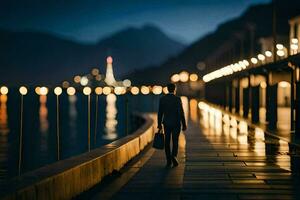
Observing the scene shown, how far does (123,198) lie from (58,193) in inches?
56.0

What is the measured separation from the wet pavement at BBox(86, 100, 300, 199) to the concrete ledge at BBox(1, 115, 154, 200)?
1.24 ft

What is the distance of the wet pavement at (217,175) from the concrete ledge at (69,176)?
379mm

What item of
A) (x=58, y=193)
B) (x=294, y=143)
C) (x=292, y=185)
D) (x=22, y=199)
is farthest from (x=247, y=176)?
(x=294, y=143)

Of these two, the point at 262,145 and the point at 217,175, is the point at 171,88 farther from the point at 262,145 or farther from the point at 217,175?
the point at 262,145

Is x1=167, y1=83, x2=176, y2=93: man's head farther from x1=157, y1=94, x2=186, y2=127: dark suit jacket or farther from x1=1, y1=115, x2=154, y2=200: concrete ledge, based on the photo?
x1=1, y1=115, x2=154, y2=200: concrete ledge

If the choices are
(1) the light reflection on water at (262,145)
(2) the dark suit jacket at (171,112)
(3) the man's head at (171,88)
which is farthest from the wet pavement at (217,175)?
(3) the man's head at (171,88)

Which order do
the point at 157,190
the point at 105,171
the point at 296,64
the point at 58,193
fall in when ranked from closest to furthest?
the point at 58,193 → the point at 157,190 → the point at 105,171 → the point at 296,64

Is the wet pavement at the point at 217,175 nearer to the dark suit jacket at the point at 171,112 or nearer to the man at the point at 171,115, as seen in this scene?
the man at the point at 171,115

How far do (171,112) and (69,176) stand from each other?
5001 mm

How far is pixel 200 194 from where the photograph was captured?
1141 centimetres

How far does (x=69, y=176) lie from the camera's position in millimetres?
10844

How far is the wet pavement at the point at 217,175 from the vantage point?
1152 centimetres

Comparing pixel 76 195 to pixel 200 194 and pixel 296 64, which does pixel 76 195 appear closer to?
pixel 200 194

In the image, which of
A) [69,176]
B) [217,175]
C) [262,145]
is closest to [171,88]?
[217,175]
